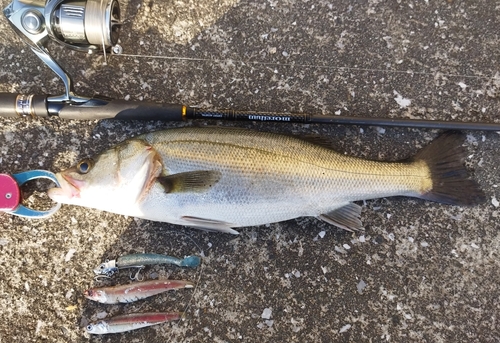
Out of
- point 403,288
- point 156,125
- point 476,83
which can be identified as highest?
point 476,83

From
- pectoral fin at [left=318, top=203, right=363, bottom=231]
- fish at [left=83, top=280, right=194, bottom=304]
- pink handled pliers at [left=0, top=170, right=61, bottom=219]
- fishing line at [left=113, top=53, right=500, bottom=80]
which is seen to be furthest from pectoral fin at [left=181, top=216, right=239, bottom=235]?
fishing line at [left=113, top=53, right=500, bottom=80]

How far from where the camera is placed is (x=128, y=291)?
235 cm

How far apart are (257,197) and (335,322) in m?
0.94

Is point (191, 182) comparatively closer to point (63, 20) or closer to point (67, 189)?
point (67, 189)

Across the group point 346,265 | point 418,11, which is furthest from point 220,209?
A: point 418,11

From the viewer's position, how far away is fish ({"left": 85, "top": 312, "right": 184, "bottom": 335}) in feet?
7.59

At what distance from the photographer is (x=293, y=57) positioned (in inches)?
102

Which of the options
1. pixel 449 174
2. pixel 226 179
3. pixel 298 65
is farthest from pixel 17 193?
pixel 449 174

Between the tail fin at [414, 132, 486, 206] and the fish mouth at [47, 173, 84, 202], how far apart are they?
80.3 inches

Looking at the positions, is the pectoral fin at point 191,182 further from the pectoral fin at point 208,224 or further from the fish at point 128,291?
the fish at point 128,291

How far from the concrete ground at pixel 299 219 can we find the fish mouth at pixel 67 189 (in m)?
0.30

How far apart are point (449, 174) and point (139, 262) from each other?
1979 millimetres

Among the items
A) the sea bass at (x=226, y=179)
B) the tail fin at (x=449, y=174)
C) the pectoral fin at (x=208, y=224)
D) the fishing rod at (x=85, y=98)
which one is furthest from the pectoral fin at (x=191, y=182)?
the tail fin at (x=449, y=174)

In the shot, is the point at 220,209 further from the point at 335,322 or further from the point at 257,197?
the point at 335,322
